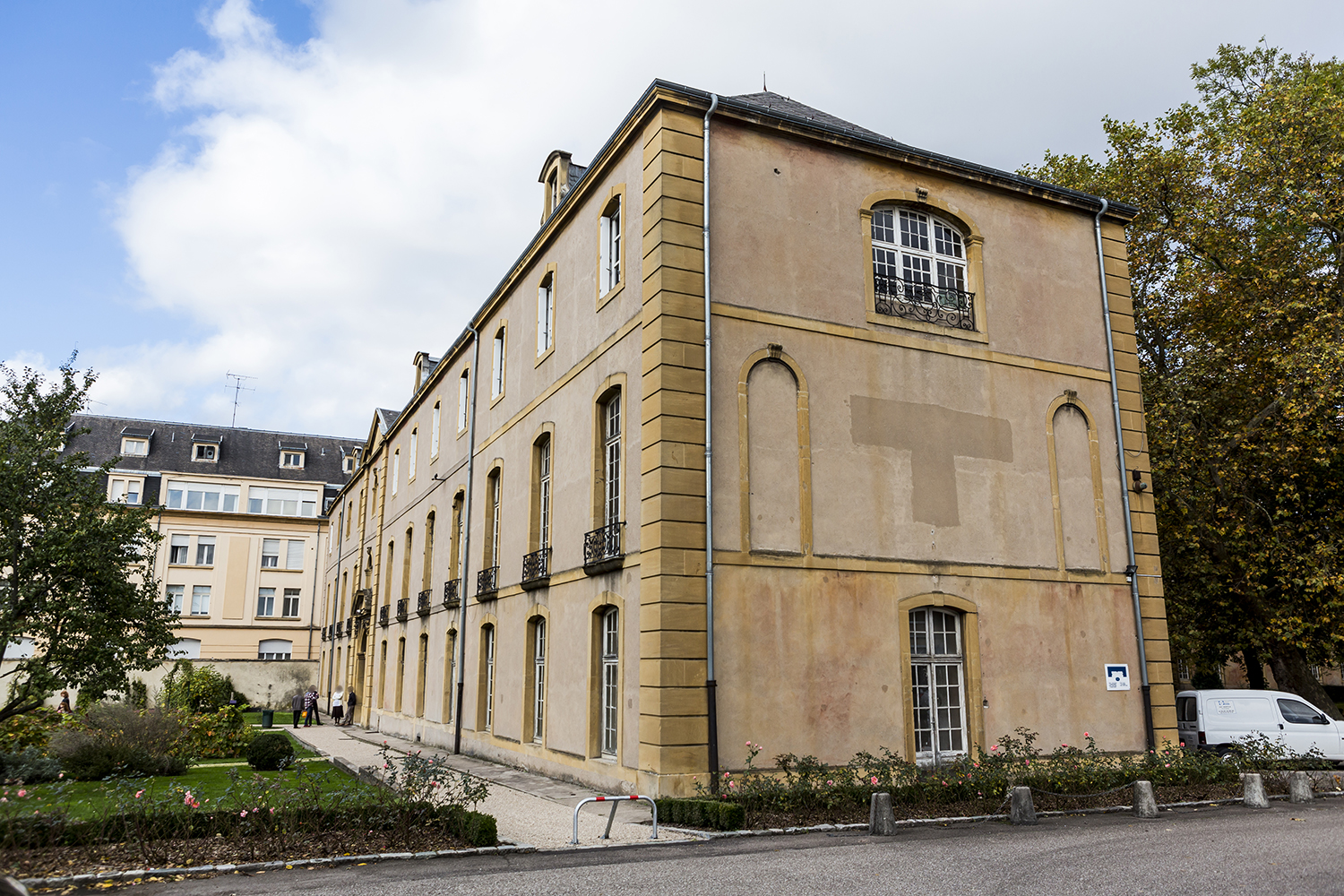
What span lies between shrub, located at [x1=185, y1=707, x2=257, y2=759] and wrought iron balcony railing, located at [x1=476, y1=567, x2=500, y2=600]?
6189 mm

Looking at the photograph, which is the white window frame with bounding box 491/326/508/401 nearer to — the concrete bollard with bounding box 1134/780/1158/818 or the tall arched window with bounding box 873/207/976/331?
the tall arched window with bounding box 873/207/976/331

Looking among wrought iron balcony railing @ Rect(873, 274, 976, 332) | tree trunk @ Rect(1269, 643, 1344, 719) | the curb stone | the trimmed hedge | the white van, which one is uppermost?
wrought iron balcony railing @ Rect(873, 274, 976, 332)

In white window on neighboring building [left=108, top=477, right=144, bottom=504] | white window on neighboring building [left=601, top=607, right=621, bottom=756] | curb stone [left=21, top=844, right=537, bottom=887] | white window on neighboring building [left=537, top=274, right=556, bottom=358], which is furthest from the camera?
white window on neighboring building [left=108, top=477, right=144, bottom=504]

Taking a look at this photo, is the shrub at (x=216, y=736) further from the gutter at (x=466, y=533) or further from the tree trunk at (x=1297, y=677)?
the tree trunk at (x=1297, y=677)

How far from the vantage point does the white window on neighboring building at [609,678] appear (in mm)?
14297

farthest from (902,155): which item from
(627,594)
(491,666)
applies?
(491,666)

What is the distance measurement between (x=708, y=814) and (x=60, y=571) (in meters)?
11.5

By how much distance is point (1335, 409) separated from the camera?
19719 millimetres

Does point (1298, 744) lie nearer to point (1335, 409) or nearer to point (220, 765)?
point (1335, 409)

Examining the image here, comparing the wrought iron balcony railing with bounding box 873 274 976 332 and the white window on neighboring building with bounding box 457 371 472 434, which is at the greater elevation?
the white window on neighboring building with bounding box 457 371 472 434

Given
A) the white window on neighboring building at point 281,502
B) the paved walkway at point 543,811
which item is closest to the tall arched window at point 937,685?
the paved walkway at point 543,811

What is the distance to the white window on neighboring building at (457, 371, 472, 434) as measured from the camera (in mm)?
24375

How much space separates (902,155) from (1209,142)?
11.6m

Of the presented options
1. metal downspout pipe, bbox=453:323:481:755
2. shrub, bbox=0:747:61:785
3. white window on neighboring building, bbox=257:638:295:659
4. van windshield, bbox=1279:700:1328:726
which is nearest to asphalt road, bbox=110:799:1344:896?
shrub, bbox=0:747:61:785
